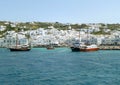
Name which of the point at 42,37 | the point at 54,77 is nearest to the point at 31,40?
the point at 42,37

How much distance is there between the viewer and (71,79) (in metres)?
36.4

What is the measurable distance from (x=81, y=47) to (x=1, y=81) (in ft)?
273

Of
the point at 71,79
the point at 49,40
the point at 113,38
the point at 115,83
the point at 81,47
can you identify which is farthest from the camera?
the point at 49,40

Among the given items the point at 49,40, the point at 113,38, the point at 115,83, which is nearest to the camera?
the point at 115,83

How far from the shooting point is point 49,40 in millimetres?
191375

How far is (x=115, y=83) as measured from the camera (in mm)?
33281

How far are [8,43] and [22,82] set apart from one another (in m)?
152

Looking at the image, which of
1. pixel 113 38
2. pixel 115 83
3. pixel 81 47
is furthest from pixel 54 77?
pixel 113 38

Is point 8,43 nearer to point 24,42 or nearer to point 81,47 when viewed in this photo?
point 24,42

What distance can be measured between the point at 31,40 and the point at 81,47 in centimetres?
8177

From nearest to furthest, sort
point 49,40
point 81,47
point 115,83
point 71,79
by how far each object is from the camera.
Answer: point 115,83 < point 71,79 < point 81,47 < point 49,40

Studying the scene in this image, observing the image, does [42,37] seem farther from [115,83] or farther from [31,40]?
[115,83]

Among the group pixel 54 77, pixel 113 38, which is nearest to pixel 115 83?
pixel 54 77

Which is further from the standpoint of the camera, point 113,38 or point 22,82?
point 113,38
